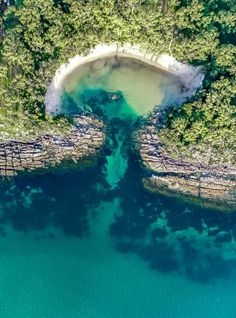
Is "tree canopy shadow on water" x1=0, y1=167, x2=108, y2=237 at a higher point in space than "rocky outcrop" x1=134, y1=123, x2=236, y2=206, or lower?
lower

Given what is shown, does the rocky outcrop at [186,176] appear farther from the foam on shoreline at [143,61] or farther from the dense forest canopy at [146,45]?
the foam on shoreline at [143,61]

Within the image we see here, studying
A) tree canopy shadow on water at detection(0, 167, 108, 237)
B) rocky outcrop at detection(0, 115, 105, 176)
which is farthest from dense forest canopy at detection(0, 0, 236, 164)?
tree canopy shadow on water at detection(0, 167, 108, 237)

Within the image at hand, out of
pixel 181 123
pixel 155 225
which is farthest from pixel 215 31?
pixel 155 225

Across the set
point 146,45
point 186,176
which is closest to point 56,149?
point 186,176

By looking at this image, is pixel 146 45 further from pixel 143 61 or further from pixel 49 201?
pixel 49 201

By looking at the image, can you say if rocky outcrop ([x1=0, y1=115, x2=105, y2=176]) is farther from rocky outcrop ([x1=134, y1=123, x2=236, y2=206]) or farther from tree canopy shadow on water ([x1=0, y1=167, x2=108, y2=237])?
rocky outcrop ([x1=134, y1=123, x2=236, y2=206])
